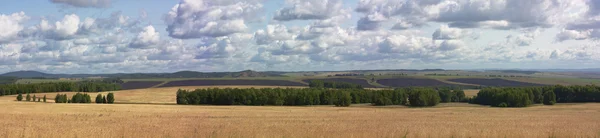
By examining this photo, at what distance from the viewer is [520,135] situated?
927 inches

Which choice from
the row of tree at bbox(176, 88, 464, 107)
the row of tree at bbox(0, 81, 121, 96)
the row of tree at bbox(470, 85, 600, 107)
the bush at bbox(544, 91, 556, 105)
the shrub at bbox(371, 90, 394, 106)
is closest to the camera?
the row of tree at bbox(470, 85, 600, 107)

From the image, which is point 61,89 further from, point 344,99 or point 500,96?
point 500,96

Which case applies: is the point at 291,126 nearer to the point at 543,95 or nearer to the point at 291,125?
the point at 291,125

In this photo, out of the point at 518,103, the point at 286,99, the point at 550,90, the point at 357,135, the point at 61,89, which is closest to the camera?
the point at 357,135

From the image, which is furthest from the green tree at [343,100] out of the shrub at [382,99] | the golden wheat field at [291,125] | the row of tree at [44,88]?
the row of tree at [44,88]

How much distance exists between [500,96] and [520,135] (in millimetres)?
88181

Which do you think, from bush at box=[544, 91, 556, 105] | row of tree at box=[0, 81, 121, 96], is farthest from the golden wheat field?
row of tree at box=[0, 81, 121, 96]

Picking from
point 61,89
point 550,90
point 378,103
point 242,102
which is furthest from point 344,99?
point 61,89

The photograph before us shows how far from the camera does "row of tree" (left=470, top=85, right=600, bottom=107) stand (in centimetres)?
10555

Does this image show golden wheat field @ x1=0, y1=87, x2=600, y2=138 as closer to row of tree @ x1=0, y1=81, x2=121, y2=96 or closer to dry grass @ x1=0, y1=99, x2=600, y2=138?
dry grass @ x1=0, y1=99, x2=600, y2=138

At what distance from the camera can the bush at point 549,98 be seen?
11072 cm

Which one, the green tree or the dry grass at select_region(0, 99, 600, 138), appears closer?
the dry grass at select_region(0, 99, 600, 138)

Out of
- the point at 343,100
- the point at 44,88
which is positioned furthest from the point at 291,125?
the point at 44,88

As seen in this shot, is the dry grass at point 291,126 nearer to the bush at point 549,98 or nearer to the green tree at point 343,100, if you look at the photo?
the green tree at point 343,100
